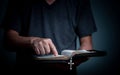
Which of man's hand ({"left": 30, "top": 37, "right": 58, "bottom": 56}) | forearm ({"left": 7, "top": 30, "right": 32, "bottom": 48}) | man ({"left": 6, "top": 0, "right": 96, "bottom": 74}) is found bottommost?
man's hand ({"left": 30, "top": 37, "right": 58, "bottom": 56})

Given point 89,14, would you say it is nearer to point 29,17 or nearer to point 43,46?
point 29,17

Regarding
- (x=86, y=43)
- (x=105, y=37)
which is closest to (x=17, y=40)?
(x=86, y=43)

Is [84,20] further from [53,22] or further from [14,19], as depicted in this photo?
[14,19]

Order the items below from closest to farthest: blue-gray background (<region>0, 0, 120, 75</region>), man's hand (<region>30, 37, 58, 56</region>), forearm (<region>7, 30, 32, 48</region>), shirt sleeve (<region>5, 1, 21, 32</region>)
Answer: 1. man's hand (<region>30, 37, 58, 56</region>)
2. forearm (<region>7, 30, 32, 48</region>)
3. shirt sleeve (<region>5, 1, 21, 32</region>)
4. blue-gray background (<region>0, 0, 120, 75</region>)

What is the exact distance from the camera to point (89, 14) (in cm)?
131

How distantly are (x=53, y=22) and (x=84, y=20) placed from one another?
0.18 meters

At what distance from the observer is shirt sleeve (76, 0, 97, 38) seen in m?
1.29

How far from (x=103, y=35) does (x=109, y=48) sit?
10 cm

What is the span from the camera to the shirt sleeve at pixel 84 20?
1.29m

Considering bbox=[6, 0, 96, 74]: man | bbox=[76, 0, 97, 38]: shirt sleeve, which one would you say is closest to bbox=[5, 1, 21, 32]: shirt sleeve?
bbox=[6, 0, 96, 74]: man

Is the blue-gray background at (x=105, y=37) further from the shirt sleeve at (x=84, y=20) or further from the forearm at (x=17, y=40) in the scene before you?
the forearm at (x=17, y=40)

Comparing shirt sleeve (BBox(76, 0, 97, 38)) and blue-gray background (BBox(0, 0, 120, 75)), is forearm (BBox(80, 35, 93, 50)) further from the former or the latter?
blue-gray background (BBox(0, 0, 120, 75))

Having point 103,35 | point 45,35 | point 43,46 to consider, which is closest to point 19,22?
point 45,35

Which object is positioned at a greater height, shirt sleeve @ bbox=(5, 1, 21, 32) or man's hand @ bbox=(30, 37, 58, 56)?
shirt sleeve @ bbox=(5, 1, 21, 32)
